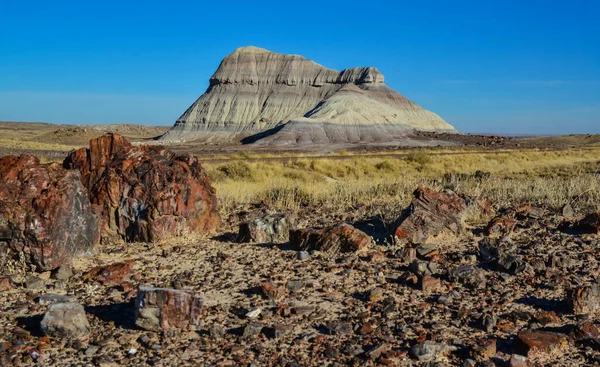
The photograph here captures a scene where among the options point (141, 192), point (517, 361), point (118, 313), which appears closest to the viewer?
point (517, 361)

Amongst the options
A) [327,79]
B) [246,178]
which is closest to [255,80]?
[327,79]

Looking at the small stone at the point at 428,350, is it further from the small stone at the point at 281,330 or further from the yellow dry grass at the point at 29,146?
the yellow dry grass at the point at 29,146

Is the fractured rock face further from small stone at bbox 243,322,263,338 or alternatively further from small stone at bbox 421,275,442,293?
small stone at bbox 243,322,263,338

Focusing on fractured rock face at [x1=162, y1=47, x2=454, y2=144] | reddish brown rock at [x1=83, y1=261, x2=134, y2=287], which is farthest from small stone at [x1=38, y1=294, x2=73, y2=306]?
fractured rock face at [x1=162, y1=47, x2=454, y2=144]

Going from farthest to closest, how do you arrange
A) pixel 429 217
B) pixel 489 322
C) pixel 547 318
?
pixel 429 217 < pixel 547 318 < pixel 489 322

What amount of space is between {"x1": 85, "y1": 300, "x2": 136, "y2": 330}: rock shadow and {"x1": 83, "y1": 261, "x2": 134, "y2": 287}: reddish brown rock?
62 centimetres

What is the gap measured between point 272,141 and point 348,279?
6269 centimetres

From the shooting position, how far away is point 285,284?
209 inches

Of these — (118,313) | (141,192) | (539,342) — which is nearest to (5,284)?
(118,313)

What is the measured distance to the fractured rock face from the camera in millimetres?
82125

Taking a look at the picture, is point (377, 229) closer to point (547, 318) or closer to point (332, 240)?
point (332, 240)

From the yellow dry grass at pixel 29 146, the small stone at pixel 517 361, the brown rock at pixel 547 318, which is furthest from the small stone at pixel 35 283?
the yellow dry grass at pixel 29 146

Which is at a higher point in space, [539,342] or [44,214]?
[44,214]

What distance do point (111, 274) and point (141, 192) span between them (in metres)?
1.89
